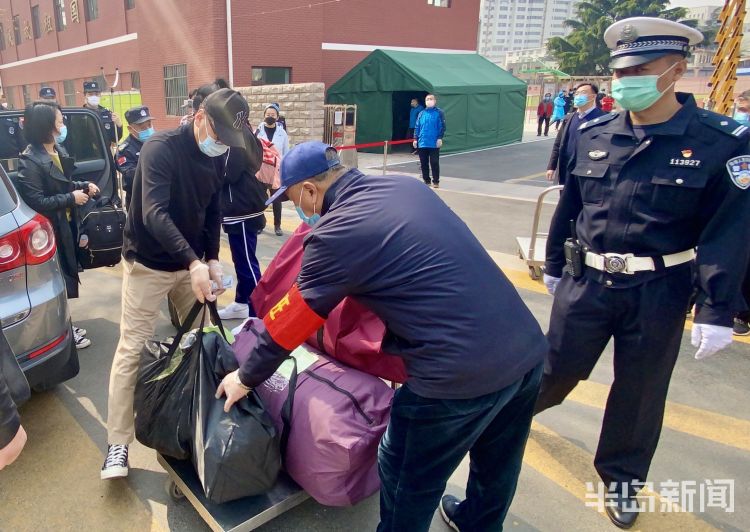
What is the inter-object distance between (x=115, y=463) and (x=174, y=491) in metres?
0.37

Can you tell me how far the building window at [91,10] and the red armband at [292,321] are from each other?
87.9ft

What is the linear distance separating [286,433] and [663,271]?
1.79 metres

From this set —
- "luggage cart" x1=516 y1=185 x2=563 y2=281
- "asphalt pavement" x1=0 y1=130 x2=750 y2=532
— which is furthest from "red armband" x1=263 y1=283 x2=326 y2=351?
"luggage cart" x1=516 y1=185 x2=563 y2=281

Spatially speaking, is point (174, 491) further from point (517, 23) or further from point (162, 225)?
point (517, 23)

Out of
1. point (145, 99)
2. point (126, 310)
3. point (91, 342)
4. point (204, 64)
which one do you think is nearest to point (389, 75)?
point (204, 64)

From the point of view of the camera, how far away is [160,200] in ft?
8.45

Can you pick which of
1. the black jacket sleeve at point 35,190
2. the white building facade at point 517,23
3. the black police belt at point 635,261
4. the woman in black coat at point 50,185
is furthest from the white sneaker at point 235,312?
the white building facade at point 517,23

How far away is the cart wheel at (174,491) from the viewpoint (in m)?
2.58

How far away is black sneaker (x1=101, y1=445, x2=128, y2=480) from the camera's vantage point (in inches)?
105

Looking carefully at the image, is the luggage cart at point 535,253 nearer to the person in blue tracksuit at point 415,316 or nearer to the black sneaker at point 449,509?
the black sneaker at point 449,509

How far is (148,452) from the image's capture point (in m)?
2.98

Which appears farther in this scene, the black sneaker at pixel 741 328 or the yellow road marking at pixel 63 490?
the black sneaker at pixel 741 328

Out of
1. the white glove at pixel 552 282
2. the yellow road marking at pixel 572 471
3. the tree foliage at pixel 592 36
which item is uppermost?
the tree foliage at pixel 592 36

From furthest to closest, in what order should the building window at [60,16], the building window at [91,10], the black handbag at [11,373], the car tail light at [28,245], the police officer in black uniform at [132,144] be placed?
1. the building window at [60,16]
2. the building window at [91,10]
3. the police officer in black uniform at [132,144]
4. the car tail light at [28,245]
5. the black handbag at [11,373]
